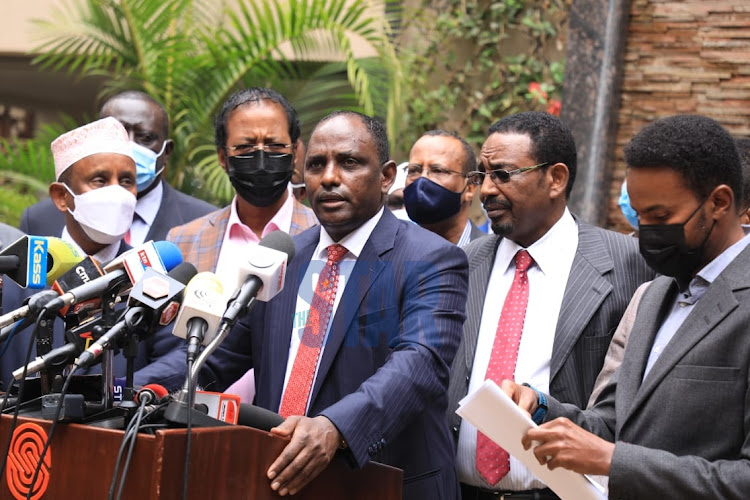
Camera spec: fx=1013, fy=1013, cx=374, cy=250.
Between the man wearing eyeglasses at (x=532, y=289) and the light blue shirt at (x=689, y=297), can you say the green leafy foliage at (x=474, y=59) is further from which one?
the light blue shirt at (x=689, y=297)

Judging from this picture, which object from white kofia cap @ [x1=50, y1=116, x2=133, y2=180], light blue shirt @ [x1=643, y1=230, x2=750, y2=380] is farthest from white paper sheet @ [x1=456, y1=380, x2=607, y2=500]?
white kofia cap @ [x1=50, y1=116, x2=133, y2=180]

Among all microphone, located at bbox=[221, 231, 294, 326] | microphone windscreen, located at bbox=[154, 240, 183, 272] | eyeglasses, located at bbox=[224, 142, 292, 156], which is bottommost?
microphone, located at bbox=[221, 231, 294, 326]

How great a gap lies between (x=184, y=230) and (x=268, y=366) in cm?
162

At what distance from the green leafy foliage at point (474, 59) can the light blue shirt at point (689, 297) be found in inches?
226

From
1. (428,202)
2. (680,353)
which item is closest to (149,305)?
(680,353)

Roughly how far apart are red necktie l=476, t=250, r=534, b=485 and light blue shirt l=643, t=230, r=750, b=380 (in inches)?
34.4

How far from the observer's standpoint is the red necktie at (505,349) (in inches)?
163

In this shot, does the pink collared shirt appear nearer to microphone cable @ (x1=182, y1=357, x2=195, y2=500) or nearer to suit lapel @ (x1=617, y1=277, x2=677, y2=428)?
suit lapel @ (x1=617, y1=277, x2=677, y2=428)

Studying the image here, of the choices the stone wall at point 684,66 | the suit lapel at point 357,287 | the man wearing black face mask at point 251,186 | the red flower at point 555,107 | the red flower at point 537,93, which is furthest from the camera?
the red flower at point 537,93

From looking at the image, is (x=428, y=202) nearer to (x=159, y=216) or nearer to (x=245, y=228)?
(x=245, y=228)

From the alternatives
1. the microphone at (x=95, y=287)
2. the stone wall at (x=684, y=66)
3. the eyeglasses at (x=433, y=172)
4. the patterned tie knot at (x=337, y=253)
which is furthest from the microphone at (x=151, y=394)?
the stone wall at (x=684, y=66)

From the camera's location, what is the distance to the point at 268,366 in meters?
3.93

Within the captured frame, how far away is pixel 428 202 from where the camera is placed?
5.57 metres

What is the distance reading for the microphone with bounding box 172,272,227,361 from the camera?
2924 millimetres
